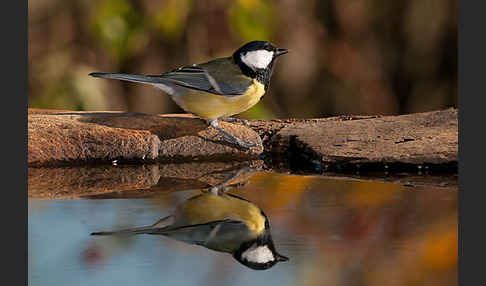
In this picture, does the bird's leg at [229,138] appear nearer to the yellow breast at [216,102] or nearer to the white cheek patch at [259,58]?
the yellow breast at [216,102]

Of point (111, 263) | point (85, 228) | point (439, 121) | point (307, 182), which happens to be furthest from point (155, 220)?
point (439, 121)

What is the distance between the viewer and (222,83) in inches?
147

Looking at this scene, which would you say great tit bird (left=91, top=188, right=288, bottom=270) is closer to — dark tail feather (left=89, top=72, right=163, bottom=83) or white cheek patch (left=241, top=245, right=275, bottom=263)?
white cheek patch (left=241, top=245, right=275, bottom=263)

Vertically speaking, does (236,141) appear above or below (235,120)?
below

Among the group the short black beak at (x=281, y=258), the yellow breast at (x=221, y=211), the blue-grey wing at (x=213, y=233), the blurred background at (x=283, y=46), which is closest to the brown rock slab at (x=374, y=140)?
the yellow breast at (x=221, y=211)

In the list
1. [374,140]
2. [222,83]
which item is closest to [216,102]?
[222,83]

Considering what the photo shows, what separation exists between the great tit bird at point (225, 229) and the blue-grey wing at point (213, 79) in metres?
1.13

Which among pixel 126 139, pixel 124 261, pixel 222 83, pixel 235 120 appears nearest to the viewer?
pixel 124 261

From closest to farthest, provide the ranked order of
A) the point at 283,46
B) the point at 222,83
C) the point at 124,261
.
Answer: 1. the point at 124,261
2. the point at 222,83
3. the point at 283,46

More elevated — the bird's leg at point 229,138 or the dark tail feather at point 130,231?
the bird's leg at point 229,138

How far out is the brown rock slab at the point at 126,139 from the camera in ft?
11.5

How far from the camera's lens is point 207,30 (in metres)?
5.27

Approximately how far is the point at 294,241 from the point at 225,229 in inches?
9.5

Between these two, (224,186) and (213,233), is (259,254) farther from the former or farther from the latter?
(224,186)
